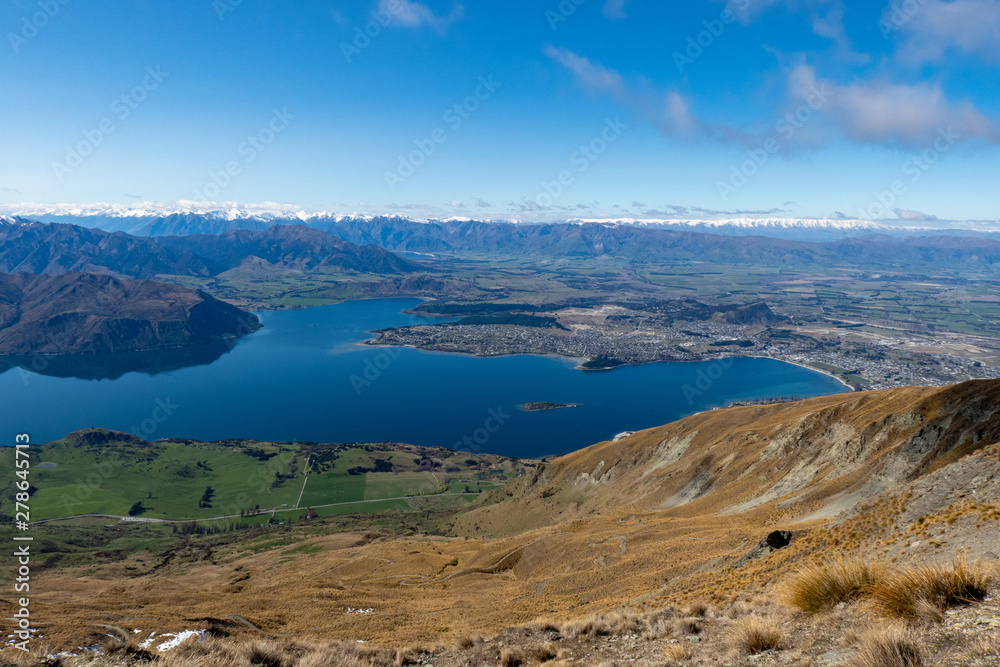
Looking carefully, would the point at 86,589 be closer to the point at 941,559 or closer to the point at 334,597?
the point at 334,597

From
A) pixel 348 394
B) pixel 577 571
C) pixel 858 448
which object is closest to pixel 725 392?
pixel 348 394

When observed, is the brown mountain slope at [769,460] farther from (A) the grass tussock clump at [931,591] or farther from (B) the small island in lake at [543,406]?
(B) the small island in lake at [543,406]
